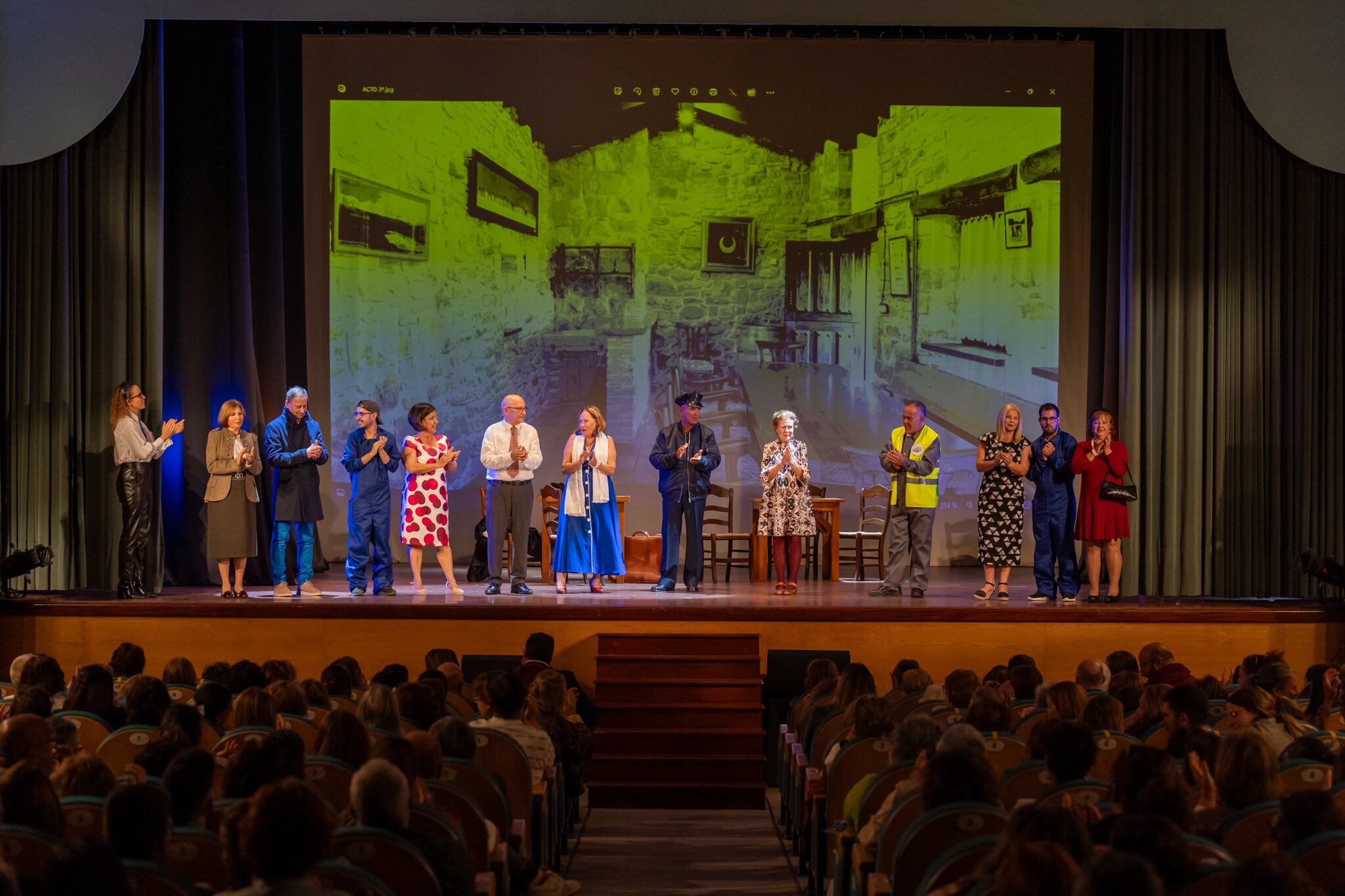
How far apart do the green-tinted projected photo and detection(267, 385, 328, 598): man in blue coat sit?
7.95 ft

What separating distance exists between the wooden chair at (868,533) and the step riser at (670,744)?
10.7 ft

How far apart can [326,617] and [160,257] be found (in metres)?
3.01

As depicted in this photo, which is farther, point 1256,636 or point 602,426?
point 602,426

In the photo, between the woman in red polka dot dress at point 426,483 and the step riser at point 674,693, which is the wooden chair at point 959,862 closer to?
the step riser at point 674,693

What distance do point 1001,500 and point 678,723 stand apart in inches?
105

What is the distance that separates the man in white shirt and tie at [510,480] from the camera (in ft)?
28.3

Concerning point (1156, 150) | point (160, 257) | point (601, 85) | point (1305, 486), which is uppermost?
point (601, 85)

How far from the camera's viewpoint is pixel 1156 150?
950 cm

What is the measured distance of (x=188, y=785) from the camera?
3.14 meters

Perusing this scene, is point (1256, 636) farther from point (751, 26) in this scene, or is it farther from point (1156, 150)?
point (751, 26)

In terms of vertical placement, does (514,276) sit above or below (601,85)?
below

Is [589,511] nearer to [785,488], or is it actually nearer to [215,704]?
[785,488]

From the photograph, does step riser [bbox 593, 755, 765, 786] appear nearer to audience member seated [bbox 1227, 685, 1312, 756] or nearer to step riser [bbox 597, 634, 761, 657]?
step riser [bbox 597, 634, 761, 657]

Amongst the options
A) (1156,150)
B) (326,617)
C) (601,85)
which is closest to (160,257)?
(326,617)
